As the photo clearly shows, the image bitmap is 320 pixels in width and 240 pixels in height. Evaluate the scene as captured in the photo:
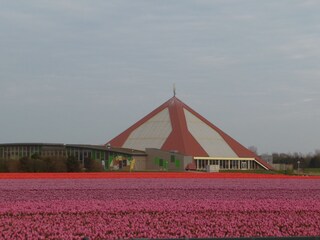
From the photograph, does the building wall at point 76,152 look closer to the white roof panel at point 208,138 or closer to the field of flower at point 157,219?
the white roof panel at point 208,138

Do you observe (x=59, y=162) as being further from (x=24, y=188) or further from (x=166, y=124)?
(x=166, y=124)

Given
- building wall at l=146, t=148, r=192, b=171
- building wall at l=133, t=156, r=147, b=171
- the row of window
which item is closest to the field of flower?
building wall at l=146, t=148, r=192, b=171

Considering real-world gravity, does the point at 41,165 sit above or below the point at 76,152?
below

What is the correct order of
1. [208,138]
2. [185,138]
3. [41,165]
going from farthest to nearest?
1. [208,138]
2. [185,138]
3. [41,165]

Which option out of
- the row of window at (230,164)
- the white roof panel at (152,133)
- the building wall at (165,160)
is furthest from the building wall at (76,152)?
the white roof panel at (152,133)

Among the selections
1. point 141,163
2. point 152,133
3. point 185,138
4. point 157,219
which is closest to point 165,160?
point 141,163

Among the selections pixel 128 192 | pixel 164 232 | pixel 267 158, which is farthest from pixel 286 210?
pixel 267 158

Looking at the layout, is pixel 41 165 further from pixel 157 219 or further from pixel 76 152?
pixel 157 219

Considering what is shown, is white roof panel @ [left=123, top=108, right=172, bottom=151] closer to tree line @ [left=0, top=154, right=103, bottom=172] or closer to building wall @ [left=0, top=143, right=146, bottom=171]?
building wall @ [left=0, top=143, right=146, bottom=171]

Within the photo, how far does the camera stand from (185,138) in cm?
8062

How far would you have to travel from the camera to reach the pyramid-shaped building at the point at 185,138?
79188 millimetres

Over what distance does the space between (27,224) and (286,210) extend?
6617 mm

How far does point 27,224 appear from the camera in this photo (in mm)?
12992

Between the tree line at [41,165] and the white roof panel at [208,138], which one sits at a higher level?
the white roof panel at [208,138]
